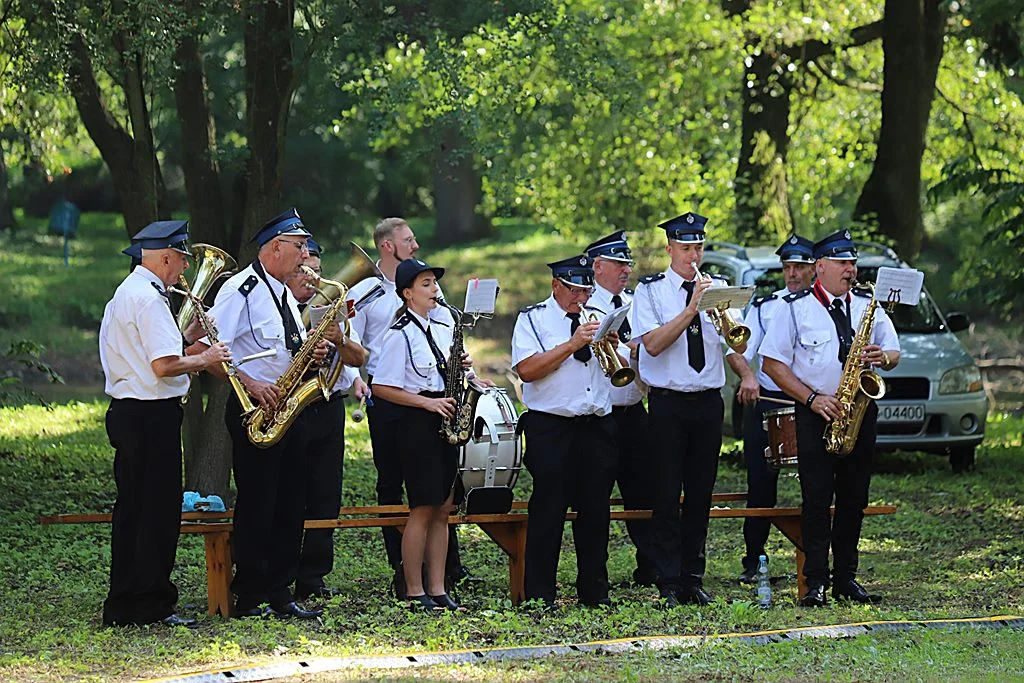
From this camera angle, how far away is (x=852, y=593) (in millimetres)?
9906

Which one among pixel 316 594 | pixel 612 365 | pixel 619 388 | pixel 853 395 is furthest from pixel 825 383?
pixel 316 594

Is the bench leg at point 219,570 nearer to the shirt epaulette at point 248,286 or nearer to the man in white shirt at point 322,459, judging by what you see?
the man in white shirt at point 322,459

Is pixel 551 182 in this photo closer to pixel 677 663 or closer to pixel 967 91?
pixel 967 91

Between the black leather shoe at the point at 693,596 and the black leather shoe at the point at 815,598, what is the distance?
1.95 ft

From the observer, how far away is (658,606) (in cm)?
951

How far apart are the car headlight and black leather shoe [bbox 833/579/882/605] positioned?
5.15 metres

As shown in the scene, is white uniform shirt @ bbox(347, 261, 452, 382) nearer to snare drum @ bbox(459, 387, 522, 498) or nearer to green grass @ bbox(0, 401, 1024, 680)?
snare drum @ bbox(459, 387, 522, 498)

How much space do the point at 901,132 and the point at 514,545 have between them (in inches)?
433

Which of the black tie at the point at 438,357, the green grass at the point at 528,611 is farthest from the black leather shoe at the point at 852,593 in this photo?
the black tie at the point at 438,357

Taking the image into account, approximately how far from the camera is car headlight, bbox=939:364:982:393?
1473 cm

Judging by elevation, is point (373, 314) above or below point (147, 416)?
above

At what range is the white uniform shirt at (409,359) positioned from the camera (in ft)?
29.7

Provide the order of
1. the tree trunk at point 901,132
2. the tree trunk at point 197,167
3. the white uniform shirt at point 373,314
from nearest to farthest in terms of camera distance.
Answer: the white uniform shirt at point 373,314 → the tree trunk at point 197,167 → the tree trunk at point 901,132

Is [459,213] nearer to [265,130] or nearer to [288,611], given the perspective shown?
[265,130]
